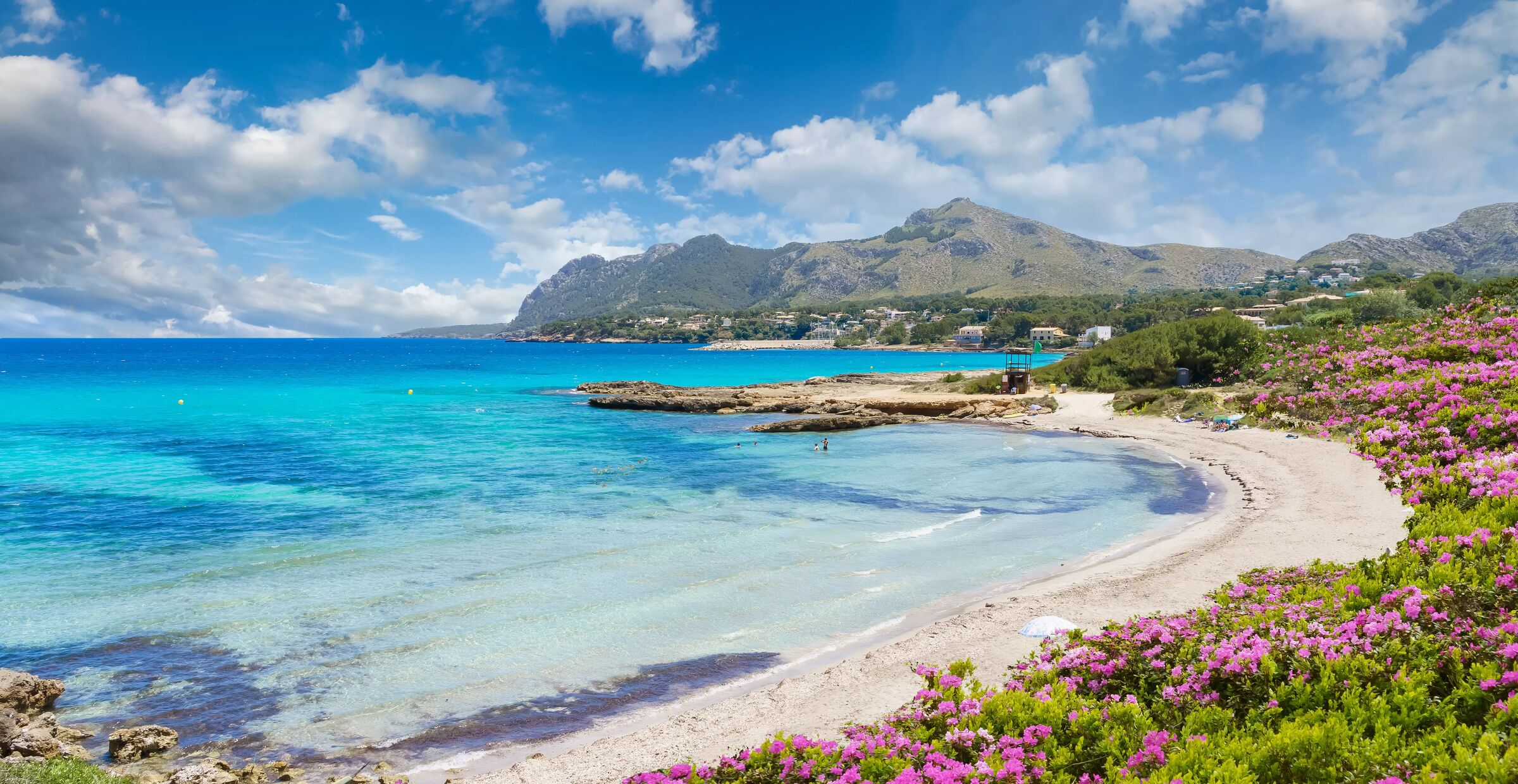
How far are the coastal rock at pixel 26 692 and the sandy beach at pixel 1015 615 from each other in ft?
24.2

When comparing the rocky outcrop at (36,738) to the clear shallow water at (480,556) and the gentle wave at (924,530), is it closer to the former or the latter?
the clear shallow water at (480,556)

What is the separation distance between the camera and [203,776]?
29.3ft

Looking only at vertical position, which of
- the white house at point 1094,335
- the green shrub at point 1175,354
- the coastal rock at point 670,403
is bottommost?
the coastal rock at point 670,403

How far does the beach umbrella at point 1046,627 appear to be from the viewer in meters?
12.3

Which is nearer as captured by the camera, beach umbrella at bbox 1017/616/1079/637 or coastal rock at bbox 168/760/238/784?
coastal rock at bbox 168/760/238/784

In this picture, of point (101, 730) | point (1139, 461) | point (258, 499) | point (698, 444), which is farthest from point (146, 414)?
point (1139, 461)

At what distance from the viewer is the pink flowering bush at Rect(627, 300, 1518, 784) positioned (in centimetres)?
584

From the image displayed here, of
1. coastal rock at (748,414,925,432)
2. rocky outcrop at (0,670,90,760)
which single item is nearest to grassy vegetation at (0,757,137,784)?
rocky outcrop at (0,670,90,760)

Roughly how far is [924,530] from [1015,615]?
28.0 ft

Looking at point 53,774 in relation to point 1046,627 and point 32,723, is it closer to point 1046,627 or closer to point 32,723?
point 32,723

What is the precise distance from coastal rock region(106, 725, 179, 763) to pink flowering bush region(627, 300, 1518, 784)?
749 cm

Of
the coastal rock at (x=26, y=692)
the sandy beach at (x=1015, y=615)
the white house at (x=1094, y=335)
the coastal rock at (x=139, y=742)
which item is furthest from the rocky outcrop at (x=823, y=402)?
the white house at (x=1094, y=335)

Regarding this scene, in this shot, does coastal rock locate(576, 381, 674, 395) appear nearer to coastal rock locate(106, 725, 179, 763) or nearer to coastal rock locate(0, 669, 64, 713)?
coastal rock locate(0, 669, 64, 713)

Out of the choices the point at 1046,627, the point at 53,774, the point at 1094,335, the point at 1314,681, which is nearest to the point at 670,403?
the point at 1046,627
